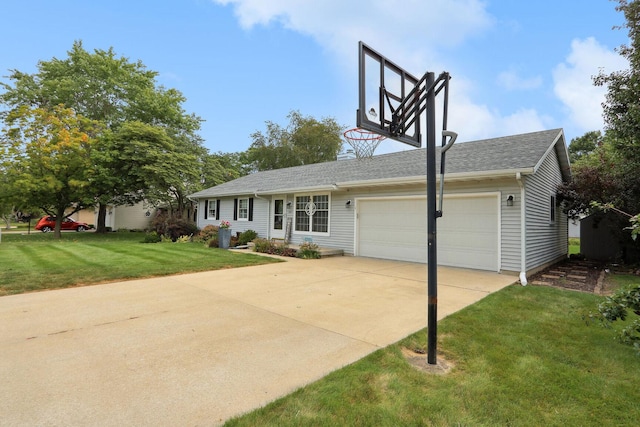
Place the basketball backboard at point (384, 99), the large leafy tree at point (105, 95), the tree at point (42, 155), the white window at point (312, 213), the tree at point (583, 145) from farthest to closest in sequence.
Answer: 1. the tree at point (583, 145)
2. the large leafy tree at point (105, 95)
3. the tree at point (42, 155)
4. the white window at point (312, 213)
5. the basketball backboard at point (384, 99)

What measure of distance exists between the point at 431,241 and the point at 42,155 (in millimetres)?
19811

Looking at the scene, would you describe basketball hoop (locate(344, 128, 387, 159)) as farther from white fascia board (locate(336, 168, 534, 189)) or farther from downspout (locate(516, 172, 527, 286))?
downspout (locate(516, 172, 527, 286))

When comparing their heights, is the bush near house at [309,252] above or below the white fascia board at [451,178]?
below

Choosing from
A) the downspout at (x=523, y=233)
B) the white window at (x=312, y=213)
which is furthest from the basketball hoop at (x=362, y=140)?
the downspout at (x=523, y=233)

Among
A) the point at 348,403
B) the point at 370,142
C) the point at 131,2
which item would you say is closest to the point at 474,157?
the point at 370,142

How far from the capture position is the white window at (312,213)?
11.8 meters

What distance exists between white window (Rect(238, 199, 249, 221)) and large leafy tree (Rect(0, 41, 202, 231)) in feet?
16.2

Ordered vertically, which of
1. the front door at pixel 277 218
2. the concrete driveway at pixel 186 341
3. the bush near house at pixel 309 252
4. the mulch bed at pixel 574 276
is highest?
the front door at pixel 277 218

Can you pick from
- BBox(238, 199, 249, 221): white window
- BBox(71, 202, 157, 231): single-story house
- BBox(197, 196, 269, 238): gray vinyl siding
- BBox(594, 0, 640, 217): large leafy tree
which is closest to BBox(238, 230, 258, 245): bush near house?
BBox(197, 196, 269, 238): gray vinyl siding

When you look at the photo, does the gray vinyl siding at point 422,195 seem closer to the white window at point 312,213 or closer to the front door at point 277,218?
the white window at point 312,213

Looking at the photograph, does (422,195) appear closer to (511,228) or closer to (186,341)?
(511,228)

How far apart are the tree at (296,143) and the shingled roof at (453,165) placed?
59.5 feet

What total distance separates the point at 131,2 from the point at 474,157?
13.1m

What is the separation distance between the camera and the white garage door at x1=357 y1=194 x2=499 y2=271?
26.2 ft
